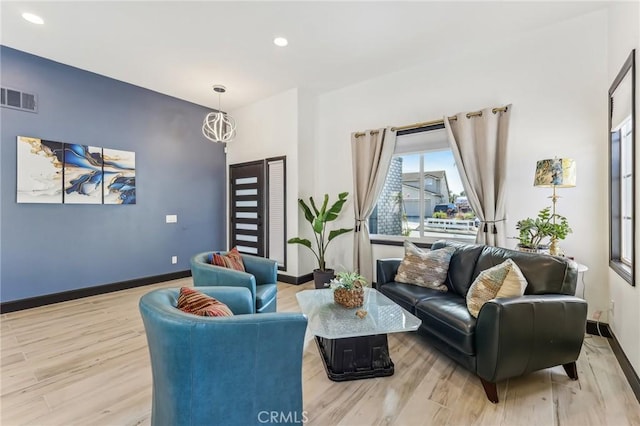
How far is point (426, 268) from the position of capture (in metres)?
3.04

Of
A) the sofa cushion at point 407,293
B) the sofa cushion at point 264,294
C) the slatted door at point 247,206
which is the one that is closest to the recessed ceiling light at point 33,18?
the slatted door at point 247,206

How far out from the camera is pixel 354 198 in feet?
15.1

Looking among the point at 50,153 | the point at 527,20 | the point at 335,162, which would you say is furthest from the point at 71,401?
the point at 527,20

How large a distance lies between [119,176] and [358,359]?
14.4ft

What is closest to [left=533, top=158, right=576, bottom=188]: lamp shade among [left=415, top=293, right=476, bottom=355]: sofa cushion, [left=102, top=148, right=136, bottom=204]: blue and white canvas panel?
[left=415, top=293, right=476, bottom=355]: sofa cushion

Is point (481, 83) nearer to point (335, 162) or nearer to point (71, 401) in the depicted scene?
point (335, 162)

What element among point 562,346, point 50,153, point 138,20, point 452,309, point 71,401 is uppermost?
point 138,20

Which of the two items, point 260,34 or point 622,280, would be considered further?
point 260,34

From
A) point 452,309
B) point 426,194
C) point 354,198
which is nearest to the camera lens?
point 452,309

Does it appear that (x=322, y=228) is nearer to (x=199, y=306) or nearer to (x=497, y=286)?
(x=497, y=286)

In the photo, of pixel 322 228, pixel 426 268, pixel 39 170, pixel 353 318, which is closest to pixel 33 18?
pixel 39 170

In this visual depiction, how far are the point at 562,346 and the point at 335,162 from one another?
12.2 ft

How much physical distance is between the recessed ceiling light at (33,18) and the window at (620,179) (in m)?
5.45

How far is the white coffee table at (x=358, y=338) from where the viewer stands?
2.06 m
